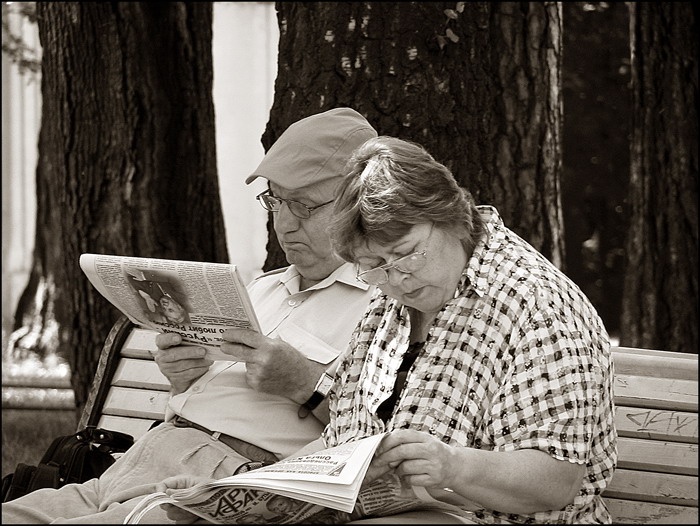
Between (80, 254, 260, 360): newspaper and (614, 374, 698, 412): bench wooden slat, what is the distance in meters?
1.06

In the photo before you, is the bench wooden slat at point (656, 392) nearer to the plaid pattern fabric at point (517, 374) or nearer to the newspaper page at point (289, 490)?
the plaid pattern fabric at point (517, 374)

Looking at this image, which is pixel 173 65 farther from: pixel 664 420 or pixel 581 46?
pixel 581 46

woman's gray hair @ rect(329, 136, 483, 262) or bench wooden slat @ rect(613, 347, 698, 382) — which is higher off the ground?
woman's gray hair @ rect(329, 136, 483, 262)

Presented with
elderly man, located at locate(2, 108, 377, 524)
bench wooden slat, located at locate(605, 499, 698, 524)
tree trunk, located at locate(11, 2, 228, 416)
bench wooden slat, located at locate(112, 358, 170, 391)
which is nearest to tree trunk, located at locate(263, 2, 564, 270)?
elderly man, located at locate(2, 108, 377, 524)

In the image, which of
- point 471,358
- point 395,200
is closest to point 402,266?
point 395,200

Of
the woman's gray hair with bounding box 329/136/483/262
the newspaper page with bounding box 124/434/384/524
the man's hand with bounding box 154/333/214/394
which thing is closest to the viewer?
the newspaper page with bounding box 124/434/384/524

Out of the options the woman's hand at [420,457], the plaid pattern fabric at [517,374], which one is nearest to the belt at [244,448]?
the plaid pattern fabric at [517,374]

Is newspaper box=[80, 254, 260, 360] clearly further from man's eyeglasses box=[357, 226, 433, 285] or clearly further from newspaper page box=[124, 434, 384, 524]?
newspaper page box=[124, 434, 384, 524]

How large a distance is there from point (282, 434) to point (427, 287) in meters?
0.84

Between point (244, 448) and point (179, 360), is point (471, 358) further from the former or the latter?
point (179, 360)

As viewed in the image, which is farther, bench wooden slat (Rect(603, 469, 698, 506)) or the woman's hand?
bench wooden slat (Rect(603, 469, 698, 506))

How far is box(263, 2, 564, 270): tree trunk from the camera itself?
3.94 meters

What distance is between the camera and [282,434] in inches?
133

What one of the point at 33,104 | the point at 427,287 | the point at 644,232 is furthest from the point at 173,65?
the point at 33,104
